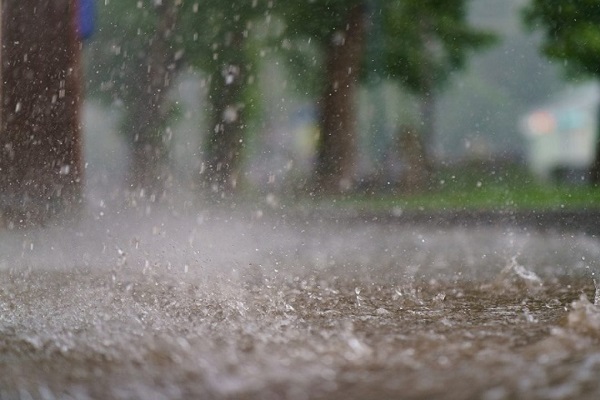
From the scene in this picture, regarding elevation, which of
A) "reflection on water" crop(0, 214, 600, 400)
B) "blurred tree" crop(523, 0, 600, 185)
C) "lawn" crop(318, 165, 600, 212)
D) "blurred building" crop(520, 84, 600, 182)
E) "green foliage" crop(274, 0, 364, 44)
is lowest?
"reflection on water" crop(0, 214, 600, 400)

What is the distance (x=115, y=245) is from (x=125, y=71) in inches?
284

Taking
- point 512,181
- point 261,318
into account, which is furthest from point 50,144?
point 512,181

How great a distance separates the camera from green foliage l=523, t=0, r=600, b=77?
43.8 feet

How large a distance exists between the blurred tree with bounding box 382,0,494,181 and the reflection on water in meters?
9.00

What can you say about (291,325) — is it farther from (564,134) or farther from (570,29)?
(564,134)

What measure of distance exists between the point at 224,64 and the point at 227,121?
37.0 inches

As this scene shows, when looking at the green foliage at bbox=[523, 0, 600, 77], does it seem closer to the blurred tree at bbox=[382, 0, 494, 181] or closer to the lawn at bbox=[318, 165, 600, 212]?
the blurred tree at bbox=[382, 0, 494, 181]

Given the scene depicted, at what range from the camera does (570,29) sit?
1359 cm

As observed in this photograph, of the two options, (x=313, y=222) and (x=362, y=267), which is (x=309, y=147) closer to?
(x=313, y=222)

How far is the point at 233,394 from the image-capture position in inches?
71.1

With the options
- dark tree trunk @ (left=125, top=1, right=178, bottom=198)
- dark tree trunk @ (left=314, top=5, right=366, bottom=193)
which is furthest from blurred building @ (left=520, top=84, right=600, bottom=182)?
dark tree trunk @ (left=125, top=1, right=178, bottom=198)

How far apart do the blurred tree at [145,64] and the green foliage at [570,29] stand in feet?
18.6

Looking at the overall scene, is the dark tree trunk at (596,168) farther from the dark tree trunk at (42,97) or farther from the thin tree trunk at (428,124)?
the dark tree trunk at (42,97)

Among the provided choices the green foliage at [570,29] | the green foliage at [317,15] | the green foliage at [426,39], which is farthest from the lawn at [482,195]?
the green foliage at [317,15]
